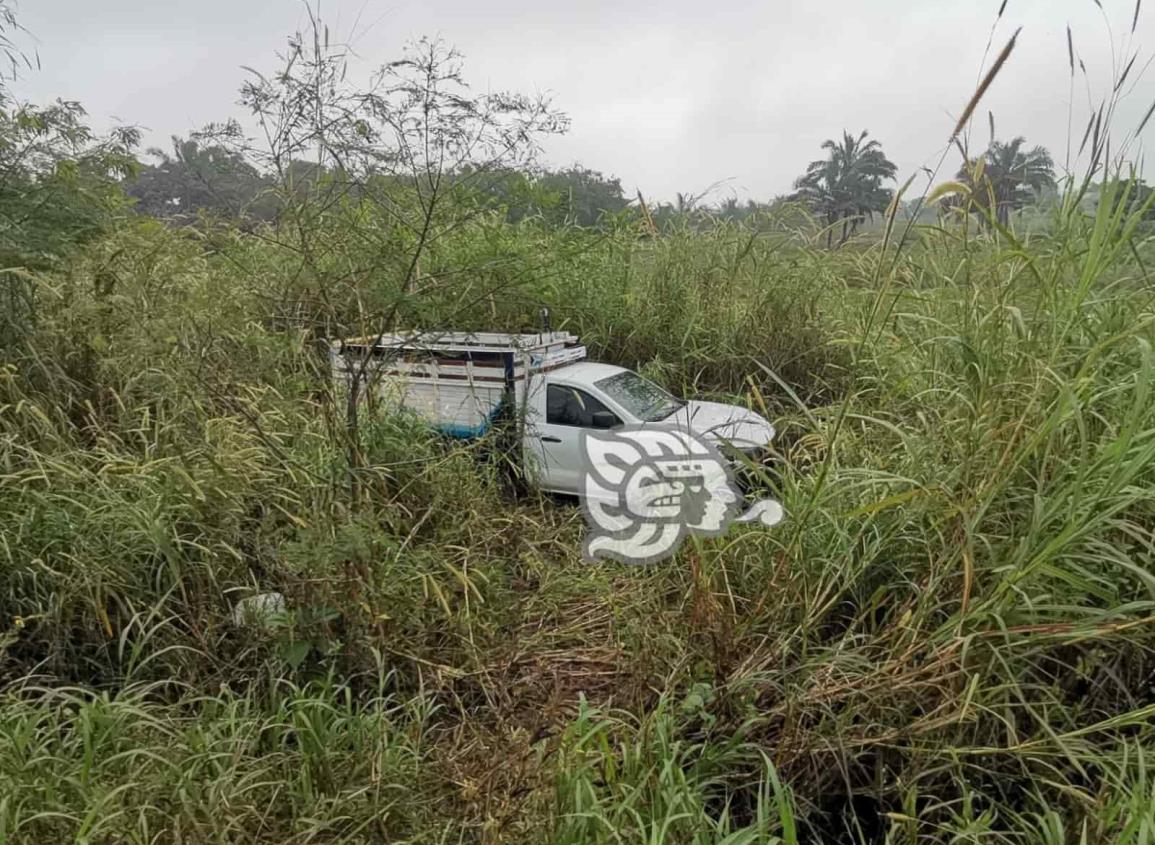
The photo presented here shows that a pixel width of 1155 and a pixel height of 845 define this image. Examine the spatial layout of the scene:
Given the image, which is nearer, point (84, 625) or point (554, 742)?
point (554, 742)

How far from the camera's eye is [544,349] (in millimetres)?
4906

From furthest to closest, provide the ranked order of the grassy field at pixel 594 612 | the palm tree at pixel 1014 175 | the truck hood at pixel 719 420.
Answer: the truck hood at pixel 719 420, the palm tree at pixel 1014 175, the grassy field at pixel 594 612

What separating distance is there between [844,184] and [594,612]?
7.11m

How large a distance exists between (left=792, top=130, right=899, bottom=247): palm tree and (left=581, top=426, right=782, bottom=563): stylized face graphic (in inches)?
140

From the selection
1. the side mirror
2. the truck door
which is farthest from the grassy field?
the side mirror

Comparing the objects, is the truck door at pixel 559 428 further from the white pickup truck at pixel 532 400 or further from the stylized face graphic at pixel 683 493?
the stylized face graphic at pixel 683 493

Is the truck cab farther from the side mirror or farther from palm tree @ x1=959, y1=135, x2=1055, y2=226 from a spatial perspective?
palm tree @ x1=959, y1=135, x2=1055, y2=226

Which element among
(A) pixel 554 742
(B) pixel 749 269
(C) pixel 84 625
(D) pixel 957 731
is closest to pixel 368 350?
(C) pixel 84 625

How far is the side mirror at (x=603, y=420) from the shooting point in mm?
4574

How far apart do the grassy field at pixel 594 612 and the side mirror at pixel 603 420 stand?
123cm

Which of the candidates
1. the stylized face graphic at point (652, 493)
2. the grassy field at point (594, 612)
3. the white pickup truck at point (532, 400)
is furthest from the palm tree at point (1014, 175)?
the white pickup truck at point (532, 400)

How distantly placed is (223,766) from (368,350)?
5.38 feet

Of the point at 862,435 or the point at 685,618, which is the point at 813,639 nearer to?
the point at 685,618

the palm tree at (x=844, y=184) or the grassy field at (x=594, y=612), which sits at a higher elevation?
the palm tree at (x=844, y=184)
